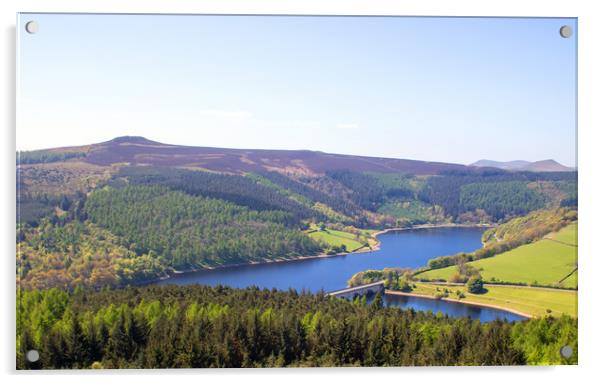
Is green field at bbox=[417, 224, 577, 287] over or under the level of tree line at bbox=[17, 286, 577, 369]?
over

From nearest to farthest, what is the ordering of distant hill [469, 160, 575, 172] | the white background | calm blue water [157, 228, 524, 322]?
the white background
distant hill [469, 160, 575, 172]
calm blue water [157, 228, 524, 322]

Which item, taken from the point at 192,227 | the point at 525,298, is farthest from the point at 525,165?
the point at 192,227

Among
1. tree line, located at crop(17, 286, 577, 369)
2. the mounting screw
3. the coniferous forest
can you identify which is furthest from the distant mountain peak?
the mounting screw

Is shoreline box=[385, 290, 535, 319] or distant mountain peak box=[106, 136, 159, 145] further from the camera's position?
distant mountain peak box=[106, 136, 159, 145]

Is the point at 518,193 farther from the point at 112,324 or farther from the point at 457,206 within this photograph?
the point at 112,324

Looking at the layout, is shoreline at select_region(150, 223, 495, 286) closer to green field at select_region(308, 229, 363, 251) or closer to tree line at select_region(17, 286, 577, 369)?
green field at select_region(308, 229, 363, 251)
